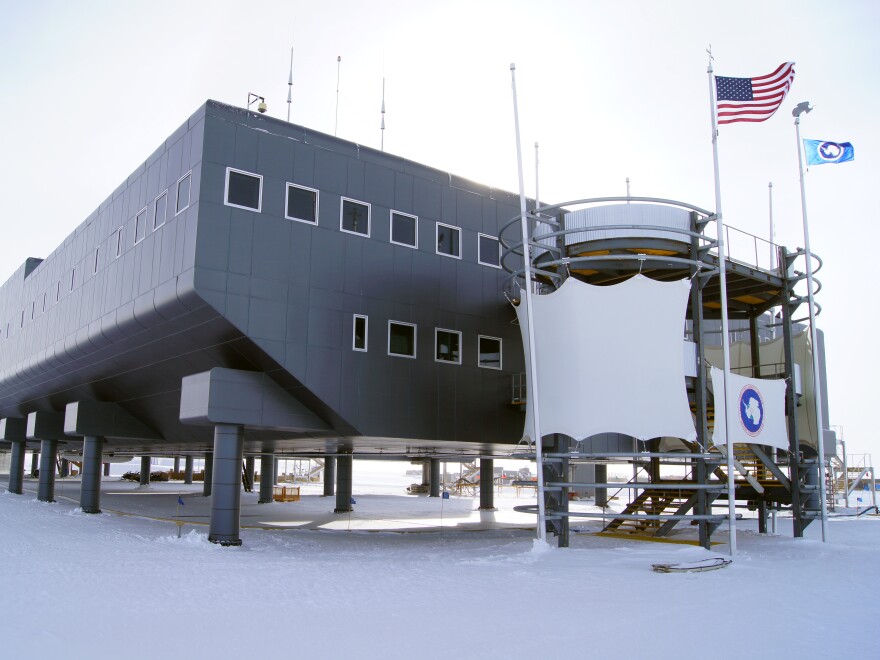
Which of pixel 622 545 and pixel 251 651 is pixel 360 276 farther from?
pixel 251 651

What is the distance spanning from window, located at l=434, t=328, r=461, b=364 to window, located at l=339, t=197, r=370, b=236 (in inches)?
189

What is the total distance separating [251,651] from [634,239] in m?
18.3

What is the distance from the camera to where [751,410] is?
28.0 meters

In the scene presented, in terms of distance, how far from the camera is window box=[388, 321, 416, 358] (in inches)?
1128

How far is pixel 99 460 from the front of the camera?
134ft

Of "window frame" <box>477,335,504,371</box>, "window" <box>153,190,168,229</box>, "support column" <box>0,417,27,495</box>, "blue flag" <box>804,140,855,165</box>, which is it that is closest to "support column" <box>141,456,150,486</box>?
"support column" <box>0,417,27,495</box>

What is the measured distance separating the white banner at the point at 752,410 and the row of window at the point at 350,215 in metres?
10.4

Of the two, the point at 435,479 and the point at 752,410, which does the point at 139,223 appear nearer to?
the point at 752,410

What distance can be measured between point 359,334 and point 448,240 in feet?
19.1

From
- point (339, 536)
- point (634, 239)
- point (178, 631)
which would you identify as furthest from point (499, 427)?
point (178, 631)

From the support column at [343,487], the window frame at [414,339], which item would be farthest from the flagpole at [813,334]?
the support column at [343,487]

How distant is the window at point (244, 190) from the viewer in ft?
84.3

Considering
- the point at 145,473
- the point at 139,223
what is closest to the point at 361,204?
the point at 139,223

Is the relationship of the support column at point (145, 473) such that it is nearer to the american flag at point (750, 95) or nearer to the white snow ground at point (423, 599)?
the white snow ground at point (423, 599)
